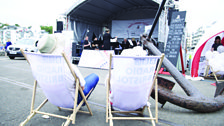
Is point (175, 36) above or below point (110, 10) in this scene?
below

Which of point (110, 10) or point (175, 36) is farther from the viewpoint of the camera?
point (110, 10)

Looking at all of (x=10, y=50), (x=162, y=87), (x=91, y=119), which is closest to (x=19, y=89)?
(x=91, y=119)

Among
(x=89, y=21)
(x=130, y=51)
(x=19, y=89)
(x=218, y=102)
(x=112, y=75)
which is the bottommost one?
(x=19, y=89)

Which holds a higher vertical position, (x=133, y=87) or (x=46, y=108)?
(x=133, y=87)

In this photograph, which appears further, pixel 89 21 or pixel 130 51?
pixel 89 21

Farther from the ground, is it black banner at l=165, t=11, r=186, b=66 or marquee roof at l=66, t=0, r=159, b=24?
marquee roof at l=66, t=0, r=159, b=24

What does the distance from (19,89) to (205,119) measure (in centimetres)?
393

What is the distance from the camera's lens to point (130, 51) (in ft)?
6.41

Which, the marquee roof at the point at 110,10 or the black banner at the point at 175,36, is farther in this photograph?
the marquee roof at the point at 110,10

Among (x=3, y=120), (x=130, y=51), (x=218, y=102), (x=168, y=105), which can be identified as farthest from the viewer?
(x=168, y=105)

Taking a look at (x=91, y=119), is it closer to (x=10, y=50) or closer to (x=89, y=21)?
(x=10, y=50)

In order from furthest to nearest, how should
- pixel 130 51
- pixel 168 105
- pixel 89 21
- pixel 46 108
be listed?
1. pixel 89 21
2. pixel 168 105
3. pixel 46 108
4. pixel 130 51

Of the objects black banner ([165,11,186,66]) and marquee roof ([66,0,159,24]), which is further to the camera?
marquee roof ([66,0,159,24])

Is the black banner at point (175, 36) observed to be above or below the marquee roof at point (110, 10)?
below
